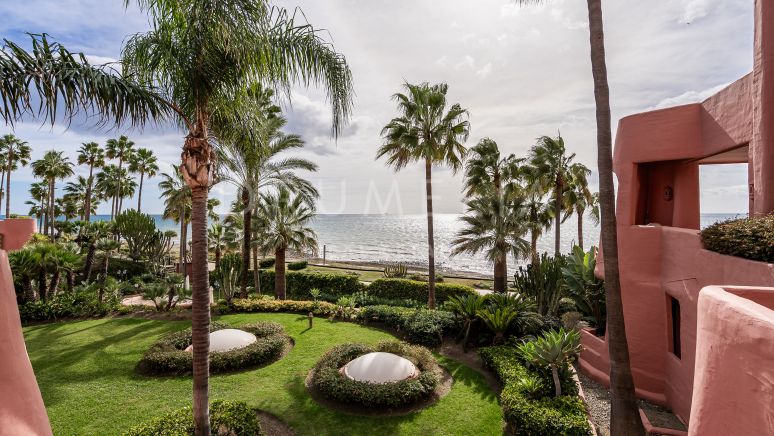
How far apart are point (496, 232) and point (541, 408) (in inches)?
553

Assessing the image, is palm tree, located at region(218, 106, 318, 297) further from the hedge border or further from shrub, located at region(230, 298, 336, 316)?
the hedge border

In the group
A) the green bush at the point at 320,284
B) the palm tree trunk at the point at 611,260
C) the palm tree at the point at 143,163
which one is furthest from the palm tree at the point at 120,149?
the palm tree trunk at the point at 611,260

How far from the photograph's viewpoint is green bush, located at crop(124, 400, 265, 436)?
6.76 metres

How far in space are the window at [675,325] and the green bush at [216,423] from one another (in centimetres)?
1054

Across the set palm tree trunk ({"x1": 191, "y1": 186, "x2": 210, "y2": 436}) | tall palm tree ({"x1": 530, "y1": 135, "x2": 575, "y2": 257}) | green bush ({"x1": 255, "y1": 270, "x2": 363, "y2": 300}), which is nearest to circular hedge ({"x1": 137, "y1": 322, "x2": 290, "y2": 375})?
palm tree trunk ({"x1": 191, "y1": 186, "x2": 210, "y2": 436})

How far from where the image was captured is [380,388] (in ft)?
29.7

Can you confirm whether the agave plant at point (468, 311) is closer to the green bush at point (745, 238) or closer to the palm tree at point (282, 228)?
the green bush at point (745, 238)

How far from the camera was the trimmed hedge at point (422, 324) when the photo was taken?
13039mm

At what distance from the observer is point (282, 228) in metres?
21.5

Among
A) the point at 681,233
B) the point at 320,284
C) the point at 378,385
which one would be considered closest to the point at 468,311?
the point at 378,385

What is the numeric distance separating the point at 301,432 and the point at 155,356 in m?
6.01

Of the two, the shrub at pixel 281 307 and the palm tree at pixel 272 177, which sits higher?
the palm tree at pixel 272 177

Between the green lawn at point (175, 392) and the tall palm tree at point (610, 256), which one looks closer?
the tall palm tree at point (610, 256)

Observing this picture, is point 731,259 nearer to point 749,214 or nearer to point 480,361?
point 749,214
